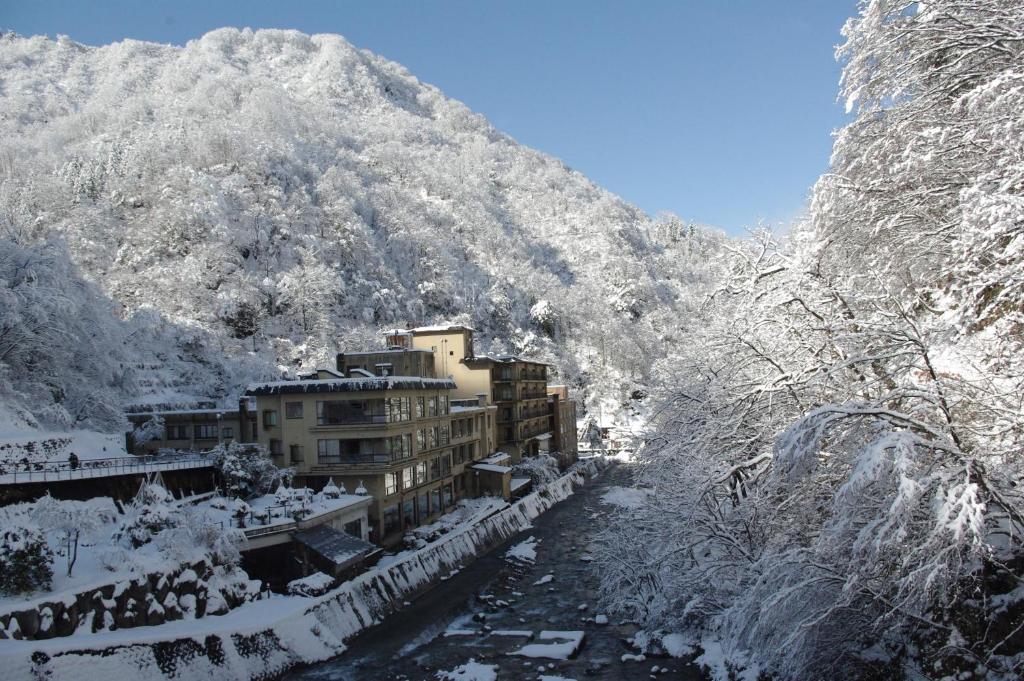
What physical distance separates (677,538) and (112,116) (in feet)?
361

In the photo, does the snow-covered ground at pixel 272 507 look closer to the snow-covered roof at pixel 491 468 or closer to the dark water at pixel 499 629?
the dark water at pixel 499 629

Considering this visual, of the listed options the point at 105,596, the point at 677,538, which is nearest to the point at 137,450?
the point at 105,596

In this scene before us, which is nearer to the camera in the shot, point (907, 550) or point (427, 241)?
point (907, 550)

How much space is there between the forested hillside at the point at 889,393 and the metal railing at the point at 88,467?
766 inches

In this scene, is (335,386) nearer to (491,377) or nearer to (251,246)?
(491,377)

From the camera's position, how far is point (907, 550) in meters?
6.89

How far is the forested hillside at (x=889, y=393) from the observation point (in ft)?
22.0

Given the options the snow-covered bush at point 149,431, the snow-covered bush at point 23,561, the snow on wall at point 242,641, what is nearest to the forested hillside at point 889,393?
the snow on wall at point 242,641

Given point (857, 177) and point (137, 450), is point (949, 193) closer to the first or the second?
point (857, 177)

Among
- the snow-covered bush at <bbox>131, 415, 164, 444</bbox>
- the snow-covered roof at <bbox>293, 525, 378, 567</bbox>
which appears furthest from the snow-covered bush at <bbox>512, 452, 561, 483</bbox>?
the snow-covered bush at <bbox>131, 415, 164, 444</bbox>

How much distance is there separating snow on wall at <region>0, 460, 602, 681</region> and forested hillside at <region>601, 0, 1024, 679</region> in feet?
38.7

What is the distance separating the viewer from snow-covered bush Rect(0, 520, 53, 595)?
14.9 meters

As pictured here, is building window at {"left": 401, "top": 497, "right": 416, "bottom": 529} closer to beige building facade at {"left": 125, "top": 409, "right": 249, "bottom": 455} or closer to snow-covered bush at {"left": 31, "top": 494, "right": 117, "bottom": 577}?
beige building facade at {"left": 125, "top": 409, "right": 249, "bottom": 455}

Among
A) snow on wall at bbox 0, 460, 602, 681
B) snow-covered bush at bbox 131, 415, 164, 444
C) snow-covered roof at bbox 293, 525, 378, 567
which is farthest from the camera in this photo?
snow-covered bush at bbox 131, 415, 164, 444
